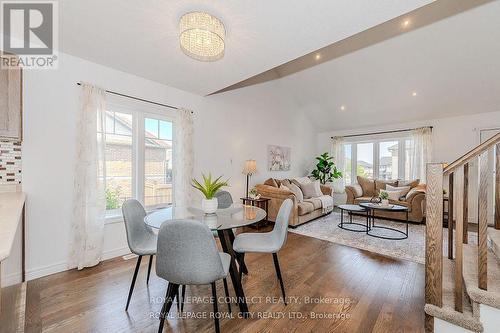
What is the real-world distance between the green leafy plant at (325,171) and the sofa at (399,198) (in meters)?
0.69

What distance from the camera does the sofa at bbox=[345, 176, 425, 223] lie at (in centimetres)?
458

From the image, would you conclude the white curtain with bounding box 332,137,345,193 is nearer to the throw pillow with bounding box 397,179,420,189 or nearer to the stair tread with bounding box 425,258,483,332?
the throw pillow with bounding box 397,179,420,189

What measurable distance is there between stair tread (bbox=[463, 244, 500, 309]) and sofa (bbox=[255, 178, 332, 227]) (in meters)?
2.55

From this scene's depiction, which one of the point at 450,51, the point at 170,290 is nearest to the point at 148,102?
the point at 170,290

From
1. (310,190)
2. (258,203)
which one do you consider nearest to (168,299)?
(258,203)

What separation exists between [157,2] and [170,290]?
2.25m

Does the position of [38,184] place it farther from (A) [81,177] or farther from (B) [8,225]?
(B) [8,225]

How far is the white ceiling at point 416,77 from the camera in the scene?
3471 mm

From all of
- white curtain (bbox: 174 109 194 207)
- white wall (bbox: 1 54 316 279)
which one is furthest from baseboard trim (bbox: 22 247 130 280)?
white curtain (bbox: 174 109 194 207)

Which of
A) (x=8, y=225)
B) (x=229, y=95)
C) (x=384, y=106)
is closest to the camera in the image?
(x=8, y=225)

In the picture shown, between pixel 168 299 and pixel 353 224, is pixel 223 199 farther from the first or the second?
pixel 353 224

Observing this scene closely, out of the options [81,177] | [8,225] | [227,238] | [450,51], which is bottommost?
[227,238]

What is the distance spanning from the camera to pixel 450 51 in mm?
3742

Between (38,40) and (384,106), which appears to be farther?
(384,106)
